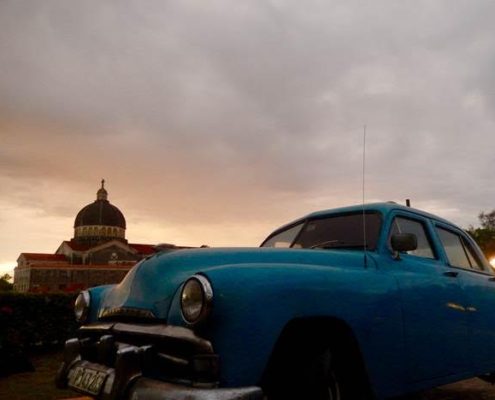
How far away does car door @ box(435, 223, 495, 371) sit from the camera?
4.23 metres

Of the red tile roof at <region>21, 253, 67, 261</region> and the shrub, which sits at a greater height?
the red tile roof at <region>21, 253, 67, 261</region>

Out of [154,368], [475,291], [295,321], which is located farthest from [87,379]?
[475,291]

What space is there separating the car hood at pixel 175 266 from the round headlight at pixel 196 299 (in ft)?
0.72

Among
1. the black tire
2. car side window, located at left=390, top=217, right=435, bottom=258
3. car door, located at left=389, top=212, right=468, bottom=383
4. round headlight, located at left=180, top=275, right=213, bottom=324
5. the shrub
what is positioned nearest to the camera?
round headlight, located at left=180, top=275, right=213, bottom=324

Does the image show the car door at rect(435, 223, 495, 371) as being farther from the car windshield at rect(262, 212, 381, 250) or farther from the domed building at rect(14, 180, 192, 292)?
the domed building at rect(14, 180, 192, 292)

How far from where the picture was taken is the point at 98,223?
7750 cm

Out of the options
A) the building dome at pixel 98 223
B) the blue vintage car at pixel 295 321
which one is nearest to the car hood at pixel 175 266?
the blue vintage car at pixel 295 321

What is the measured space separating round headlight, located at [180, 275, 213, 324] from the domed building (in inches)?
2130

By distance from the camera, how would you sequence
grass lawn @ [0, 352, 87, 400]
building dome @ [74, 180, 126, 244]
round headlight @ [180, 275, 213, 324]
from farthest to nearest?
building dome @ [74, 180, 126, 244] → grass lawn @ [0, 352, 87, 400] → round headlight @ [180, 275, 213, 324]

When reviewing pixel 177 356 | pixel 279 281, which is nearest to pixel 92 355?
pixel 177 356

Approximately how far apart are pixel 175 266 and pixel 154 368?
679mm

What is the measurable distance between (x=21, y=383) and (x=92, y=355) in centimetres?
351

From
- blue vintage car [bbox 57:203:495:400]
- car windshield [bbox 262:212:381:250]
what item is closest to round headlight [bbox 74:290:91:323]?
blue vintage car [bbox 57:203:495:400]

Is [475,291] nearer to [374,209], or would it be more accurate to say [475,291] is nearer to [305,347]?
[374,209]
